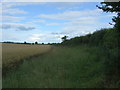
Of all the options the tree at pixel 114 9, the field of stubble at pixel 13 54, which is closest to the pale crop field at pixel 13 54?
the field of stubble at pixel 13 54

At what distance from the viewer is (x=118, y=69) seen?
11539mm

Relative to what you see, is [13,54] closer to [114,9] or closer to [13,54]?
[13,54]

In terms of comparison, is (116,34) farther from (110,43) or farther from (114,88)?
(114,88)

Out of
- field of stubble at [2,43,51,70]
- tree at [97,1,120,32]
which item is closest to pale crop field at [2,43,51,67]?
field of stubble at [2,43,51,70]

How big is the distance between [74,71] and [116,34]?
290cm

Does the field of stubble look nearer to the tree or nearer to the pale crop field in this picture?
the pale crop field

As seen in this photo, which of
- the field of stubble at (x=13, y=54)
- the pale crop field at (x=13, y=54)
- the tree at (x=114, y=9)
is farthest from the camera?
the pale crop field at (x=13, y=54)

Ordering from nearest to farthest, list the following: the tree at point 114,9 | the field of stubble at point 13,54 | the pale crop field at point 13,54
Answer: the tree at point 114,9
the field of stubble at point 13,54
the pale crop field at point 13,54

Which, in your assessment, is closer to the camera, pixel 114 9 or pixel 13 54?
pixel 114 9

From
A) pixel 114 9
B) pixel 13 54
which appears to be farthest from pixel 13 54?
pixel 114 9

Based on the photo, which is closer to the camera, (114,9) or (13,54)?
(114,9)

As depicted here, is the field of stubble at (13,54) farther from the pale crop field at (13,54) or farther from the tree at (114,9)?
the tree at (114,9)

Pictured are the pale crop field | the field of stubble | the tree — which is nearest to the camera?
the tree

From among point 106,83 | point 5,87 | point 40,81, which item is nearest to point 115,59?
point 106,83
